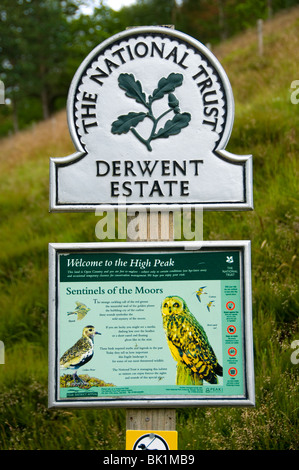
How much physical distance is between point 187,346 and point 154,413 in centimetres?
41

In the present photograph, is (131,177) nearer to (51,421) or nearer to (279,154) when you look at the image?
(51,421)

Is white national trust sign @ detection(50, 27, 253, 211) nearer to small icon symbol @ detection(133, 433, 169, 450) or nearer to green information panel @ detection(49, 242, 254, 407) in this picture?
green information panel @ detection(49, 242, 254, 407)

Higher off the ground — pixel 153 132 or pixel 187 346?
pixel 153 132

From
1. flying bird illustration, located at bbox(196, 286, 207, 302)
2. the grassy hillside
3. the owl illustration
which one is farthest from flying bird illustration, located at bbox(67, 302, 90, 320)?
the grassy hillside

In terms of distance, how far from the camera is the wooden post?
9.05 feet

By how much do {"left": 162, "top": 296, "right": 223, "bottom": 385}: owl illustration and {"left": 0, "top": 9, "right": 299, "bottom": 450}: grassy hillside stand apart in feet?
1.94

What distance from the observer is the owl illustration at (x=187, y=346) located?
8.82 ft

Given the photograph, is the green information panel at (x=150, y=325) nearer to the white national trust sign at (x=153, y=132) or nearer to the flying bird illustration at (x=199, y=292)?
the flying bird illustration at (x=199, y=292)

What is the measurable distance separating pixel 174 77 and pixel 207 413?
6.58 feet

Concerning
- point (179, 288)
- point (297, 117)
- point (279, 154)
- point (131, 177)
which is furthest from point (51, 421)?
point (297, 117)

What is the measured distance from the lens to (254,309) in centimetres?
Answer: 382

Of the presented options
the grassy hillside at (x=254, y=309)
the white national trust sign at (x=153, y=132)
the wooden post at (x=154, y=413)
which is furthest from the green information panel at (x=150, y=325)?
the grassy hillside at (x=254, y=309)

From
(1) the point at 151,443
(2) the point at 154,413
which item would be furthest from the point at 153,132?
(1) the point at 151,443

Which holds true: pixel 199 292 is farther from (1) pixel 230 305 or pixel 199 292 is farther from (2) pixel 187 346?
(2) pixel 187 346
